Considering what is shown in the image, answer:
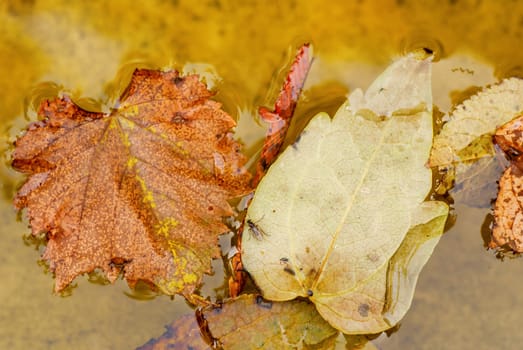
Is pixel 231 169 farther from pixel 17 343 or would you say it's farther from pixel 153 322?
pixel 17 343

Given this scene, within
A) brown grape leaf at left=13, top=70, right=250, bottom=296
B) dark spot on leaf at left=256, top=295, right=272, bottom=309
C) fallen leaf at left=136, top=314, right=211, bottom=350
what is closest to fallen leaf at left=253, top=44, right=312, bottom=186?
brown grape leaf at left=13, top=70, right=250, bottom=296

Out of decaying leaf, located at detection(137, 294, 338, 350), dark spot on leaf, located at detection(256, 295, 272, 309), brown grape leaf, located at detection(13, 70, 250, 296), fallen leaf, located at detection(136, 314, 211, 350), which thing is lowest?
fallen leaf, located at detection(136, 314, 211, 350)

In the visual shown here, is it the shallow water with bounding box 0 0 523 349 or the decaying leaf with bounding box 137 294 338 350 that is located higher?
the shallow water with bounding box 0 0 523 349

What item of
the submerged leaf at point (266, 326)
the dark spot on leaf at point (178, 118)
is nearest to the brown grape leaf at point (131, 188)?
the dark spot on leaf at point (178, 118)

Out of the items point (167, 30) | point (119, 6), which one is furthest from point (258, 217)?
point (119, 6)

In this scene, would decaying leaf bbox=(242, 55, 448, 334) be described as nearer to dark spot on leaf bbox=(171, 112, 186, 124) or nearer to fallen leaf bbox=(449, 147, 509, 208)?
fallen leaf bbox=(449, 147, 509, 208)

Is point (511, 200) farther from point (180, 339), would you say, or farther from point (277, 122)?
point (180, 339)
